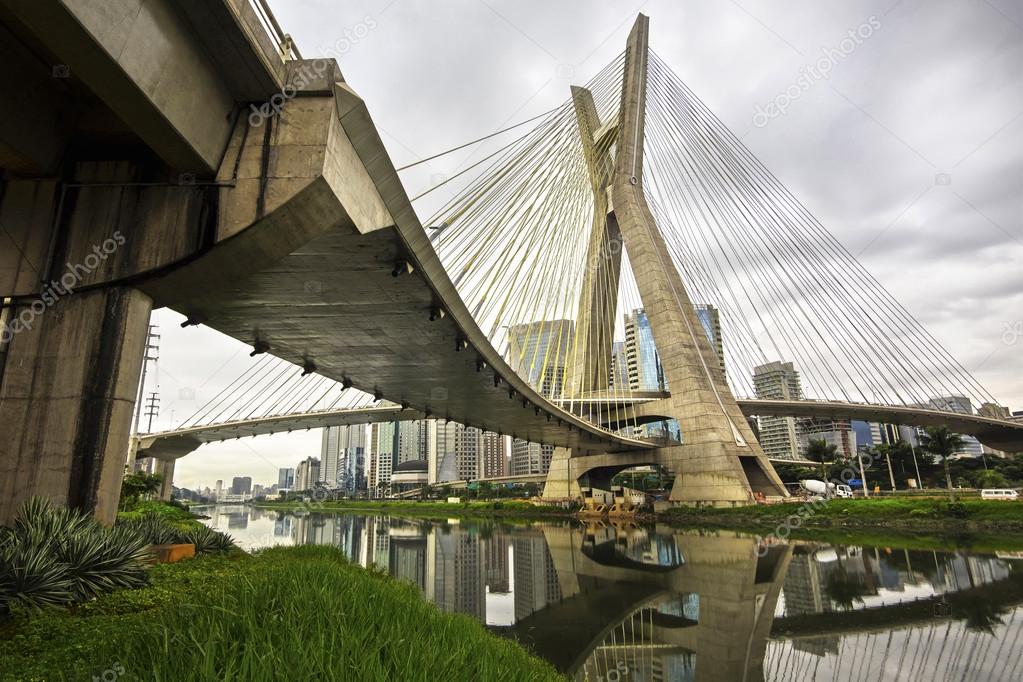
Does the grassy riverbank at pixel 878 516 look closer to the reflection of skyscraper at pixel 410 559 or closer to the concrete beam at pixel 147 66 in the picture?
the reflection of skyscraper at pixel 410 559

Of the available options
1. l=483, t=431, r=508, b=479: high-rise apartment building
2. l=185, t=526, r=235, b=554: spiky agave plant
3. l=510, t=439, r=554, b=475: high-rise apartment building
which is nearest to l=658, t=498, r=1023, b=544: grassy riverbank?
l=185, t=526, r=235, b=554: spiky agave plant

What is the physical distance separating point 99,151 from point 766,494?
3649cm

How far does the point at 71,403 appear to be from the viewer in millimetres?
7410

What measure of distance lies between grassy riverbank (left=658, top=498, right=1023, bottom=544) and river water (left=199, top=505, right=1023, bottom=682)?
7899 millimetres

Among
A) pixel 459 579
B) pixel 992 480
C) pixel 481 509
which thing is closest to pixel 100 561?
pixel 459 579

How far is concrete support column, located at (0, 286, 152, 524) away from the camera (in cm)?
724

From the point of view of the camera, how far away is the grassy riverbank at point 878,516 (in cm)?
2214

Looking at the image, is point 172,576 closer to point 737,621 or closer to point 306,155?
point 306,155

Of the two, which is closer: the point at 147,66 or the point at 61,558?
the point at 61,558

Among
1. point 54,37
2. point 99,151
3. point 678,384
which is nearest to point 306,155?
point 54,37

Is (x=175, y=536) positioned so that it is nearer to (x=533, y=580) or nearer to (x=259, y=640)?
(x=533, y=580)

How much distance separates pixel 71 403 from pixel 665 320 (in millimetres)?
31823

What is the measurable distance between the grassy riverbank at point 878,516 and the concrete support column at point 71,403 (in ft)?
82.9

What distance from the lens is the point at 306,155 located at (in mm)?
7609
